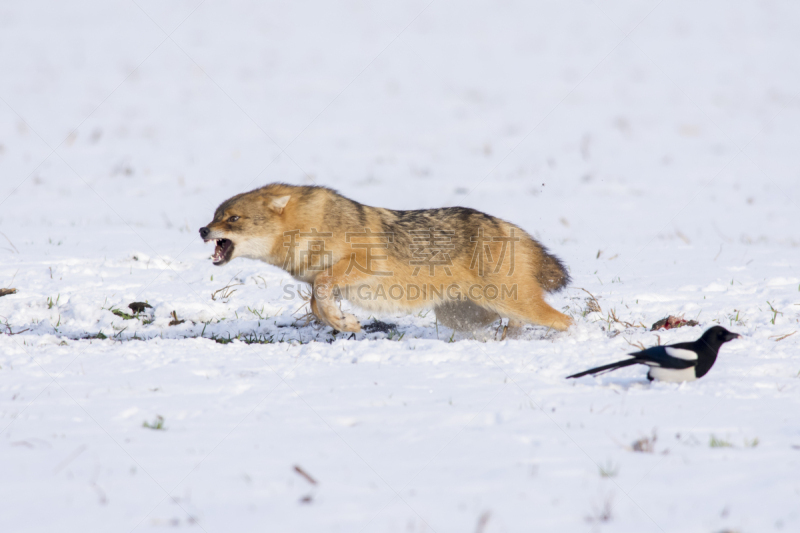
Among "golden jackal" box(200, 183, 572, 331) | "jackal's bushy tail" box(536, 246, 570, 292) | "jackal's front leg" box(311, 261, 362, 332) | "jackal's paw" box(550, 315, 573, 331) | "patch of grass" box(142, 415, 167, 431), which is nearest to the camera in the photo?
"patch of grass" box(142, 415, 167, 431)

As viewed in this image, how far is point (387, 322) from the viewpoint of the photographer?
287 inches

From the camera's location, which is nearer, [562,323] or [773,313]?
[773,313]

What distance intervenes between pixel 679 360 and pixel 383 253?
309cm

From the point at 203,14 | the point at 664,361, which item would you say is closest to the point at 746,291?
the point at 664,361

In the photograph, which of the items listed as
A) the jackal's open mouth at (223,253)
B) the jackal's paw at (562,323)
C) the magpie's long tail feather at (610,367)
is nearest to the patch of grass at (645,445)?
the magpie's long tail feather at (610,367)

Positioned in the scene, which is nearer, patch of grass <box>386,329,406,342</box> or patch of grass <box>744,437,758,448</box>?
patch of grass <box>744,437,758,448</box>

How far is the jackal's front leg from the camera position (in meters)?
6.24

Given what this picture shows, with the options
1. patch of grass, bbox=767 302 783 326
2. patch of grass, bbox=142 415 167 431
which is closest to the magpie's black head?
patch of grass, bbox=767 302 783 326

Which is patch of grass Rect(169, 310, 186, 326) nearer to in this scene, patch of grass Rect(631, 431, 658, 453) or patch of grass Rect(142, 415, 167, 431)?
patch of grass Rect(142, 415, 167, 431)

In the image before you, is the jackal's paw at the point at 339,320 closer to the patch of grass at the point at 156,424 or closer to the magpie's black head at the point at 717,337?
the patch of grass at the point at 156,424

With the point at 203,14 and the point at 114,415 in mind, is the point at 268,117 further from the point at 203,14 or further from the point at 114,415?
the point at 114,415

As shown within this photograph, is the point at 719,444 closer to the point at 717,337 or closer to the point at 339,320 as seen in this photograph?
the point at 717,337

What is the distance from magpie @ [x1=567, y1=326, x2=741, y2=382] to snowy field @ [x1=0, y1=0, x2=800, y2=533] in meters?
0.13

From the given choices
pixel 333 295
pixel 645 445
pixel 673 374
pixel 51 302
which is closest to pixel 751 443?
pixel 645 445
